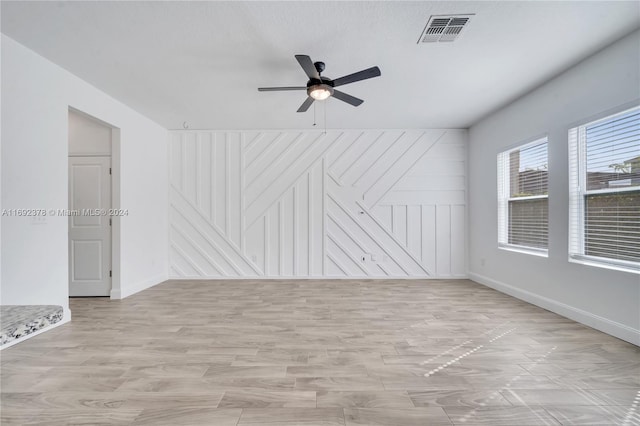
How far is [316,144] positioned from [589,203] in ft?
12.9

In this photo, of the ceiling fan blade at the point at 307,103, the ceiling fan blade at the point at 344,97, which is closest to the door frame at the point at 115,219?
the ceiling fan blade at the point at 307,103

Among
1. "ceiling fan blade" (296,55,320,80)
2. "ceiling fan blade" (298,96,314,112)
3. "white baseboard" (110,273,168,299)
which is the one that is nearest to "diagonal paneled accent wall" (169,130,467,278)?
"white baseboard" (110,273,168,299)

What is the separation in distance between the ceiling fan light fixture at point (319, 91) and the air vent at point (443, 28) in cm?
94

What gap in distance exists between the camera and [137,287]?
4379 mm

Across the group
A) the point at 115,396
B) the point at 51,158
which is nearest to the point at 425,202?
the point at 115,396

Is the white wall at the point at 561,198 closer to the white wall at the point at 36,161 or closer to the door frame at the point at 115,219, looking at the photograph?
the white wall at the point at 36,161

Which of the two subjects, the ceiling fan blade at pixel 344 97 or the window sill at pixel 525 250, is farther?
the window sill at pixel 525 250

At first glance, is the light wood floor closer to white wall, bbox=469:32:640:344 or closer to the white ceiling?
white wall, bbox=469:32:640:344

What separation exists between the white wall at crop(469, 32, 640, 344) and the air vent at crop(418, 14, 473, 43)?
1618 millimetres

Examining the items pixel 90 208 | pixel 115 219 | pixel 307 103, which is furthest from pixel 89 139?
pixel 307 103

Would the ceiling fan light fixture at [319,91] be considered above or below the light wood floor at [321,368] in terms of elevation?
above

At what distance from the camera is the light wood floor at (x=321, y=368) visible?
1.69 m

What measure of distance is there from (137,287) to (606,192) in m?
6.10

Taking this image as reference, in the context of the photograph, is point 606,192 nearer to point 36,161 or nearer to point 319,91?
point 319,91
